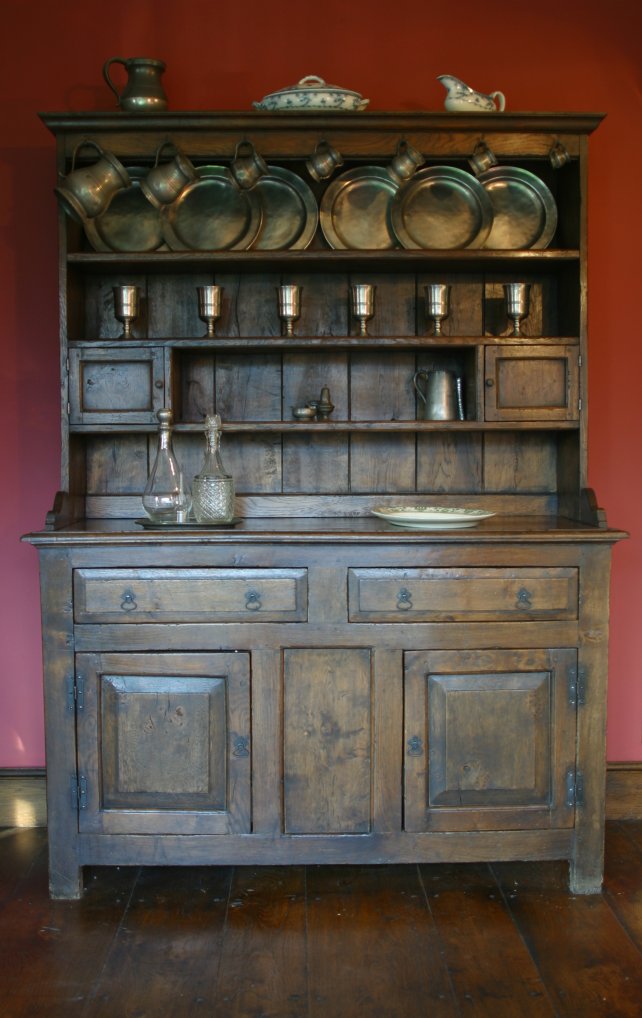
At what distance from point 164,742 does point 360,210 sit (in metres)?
1.63

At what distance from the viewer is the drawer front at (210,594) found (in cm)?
251

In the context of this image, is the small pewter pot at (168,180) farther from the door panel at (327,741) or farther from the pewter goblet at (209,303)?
the door panel at (327,741)

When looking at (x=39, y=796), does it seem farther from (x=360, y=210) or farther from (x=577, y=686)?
(x=360, y=210)

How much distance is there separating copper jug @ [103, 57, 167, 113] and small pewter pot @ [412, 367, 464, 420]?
1078mm

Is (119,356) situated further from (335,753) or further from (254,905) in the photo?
(254,905)

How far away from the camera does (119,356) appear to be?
2754 mm

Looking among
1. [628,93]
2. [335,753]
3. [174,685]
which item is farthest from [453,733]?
[628,93]

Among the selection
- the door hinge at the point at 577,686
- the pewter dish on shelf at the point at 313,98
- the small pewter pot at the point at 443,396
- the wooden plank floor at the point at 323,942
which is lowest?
the wooden plank floor at the point at 323,942

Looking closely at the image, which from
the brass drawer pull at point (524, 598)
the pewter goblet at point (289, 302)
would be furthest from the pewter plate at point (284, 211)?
the brass drawer pull at point (524, 598)

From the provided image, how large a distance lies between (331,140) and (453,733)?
5.40 feet

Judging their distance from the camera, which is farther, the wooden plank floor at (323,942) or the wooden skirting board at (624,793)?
the wooden skirting board at (624,793)

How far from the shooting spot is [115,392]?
279 centimetres

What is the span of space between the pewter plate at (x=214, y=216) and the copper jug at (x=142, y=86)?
0.26 meters

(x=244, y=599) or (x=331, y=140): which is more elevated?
(x=331, y=140)
